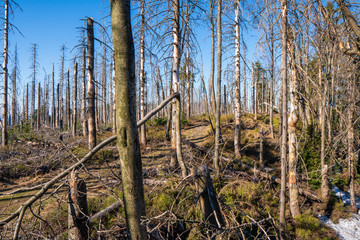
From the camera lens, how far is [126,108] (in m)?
1.41

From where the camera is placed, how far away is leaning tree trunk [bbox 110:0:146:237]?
1410 millimetres

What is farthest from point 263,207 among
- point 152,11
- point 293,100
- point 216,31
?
point 152,11

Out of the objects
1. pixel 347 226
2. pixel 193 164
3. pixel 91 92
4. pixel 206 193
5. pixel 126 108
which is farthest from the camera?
pixel 91 92

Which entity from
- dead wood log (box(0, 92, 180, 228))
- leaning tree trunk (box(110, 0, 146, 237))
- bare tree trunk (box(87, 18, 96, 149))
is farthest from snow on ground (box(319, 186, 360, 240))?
bare tree trunk (box(87, 18, 96, 149))

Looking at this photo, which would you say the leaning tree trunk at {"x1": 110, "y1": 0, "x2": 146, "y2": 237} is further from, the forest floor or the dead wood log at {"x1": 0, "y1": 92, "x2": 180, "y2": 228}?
the forest floor

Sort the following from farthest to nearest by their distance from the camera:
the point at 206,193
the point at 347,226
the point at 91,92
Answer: the point at 91,92, the point at 347,226, the point at 206,193

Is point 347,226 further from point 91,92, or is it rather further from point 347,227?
point 91,92

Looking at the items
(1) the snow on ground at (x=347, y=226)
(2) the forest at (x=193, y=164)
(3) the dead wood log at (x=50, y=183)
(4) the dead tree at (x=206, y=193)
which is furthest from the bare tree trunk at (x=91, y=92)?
(1) the snow on ground at (x=347, y=226)

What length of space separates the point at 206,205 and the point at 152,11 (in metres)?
3.85

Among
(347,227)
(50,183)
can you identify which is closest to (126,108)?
(50,183)

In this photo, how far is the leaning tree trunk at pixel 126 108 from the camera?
4.63ft

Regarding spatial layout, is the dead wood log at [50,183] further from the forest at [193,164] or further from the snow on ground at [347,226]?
the snow on ground at [347,226]

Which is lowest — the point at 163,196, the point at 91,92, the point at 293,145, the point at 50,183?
the point at 163,196

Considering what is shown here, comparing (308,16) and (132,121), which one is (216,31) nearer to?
(308,16)
